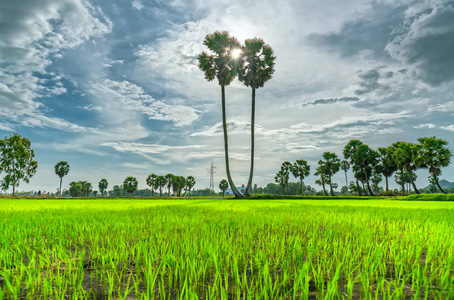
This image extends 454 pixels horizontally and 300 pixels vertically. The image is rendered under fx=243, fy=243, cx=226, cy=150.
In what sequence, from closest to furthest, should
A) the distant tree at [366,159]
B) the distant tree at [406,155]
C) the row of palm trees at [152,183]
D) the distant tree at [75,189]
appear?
the distant tree at [406,155] < the distant tree at [366,159] < the row of palm trees at [152,183] < the distant tree at [75,189]

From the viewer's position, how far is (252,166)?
35.0 m

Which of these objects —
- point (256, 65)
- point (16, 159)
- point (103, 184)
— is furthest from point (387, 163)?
point (103, 184)

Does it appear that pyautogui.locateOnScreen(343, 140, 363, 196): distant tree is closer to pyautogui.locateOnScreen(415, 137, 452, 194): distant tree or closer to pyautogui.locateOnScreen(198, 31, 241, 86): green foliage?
pyautogui.locateOnScreen(415, 137, 452, 194): distant tree

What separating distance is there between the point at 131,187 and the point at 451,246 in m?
122

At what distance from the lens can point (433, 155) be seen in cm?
4859

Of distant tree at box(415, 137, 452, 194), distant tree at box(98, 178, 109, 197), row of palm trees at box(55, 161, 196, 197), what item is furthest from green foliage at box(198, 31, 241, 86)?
distant tree at box(98, 178, 109, 197)

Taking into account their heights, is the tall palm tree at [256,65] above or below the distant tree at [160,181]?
above

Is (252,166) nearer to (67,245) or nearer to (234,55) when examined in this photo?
(234,55)

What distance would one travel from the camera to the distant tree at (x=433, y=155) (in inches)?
1869

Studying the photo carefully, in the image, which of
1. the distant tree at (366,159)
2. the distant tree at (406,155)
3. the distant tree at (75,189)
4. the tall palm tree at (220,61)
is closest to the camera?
the tall palm tree at (220,61)

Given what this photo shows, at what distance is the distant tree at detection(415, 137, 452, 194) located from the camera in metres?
47.5

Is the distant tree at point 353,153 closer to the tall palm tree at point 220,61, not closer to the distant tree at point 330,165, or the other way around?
the distant tree at point 330,165

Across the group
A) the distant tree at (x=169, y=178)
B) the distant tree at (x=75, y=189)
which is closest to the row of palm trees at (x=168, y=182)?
the distant tree at (x=169, y=178)

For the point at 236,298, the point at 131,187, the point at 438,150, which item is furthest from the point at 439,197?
the point at 131,187
